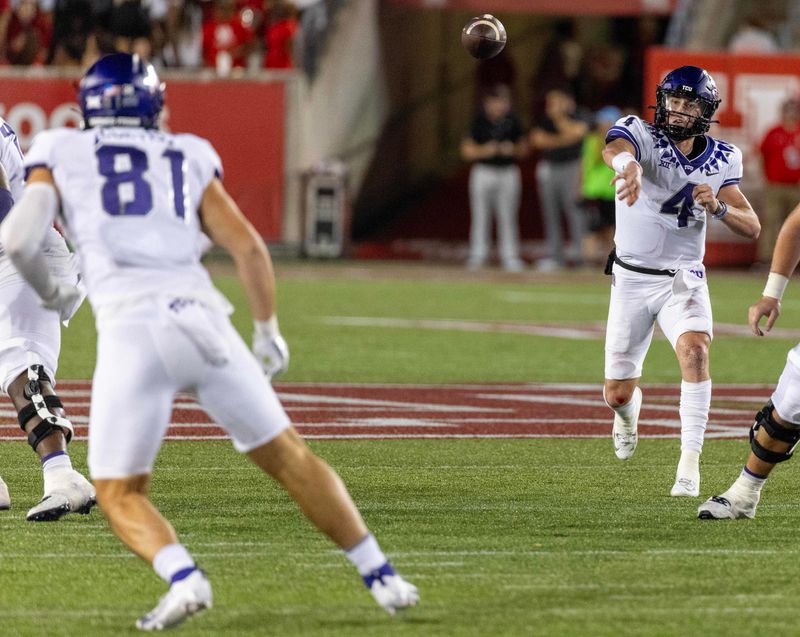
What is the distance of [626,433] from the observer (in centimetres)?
898

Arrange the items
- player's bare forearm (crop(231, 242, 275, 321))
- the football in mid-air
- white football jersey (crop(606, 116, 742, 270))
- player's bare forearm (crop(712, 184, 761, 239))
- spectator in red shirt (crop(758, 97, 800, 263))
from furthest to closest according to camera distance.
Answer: spectator in red shirt (crop(758, 97, 800, 263)) → the football in mid-air → white football jersey (crop(606, 116, 742, 270)) → player's bare forearm (crop(712, 184, 761, 239)) → player's bare forearm (crop(231, 242, 275, 321))

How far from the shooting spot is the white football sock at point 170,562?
5.22 m

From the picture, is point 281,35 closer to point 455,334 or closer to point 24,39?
point 24,39

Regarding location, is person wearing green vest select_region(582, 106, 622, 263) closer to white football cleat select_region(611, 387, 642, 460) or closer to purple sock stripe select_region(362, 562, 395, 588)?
white football cleat select_region(611, 387, 642, 460)

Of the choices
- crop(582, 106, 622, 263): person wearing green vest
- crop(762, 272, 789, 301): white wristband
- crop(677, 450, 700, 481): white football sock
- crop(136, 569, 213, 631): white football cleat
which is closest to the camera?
crop(136, 569, 213, 631): white football cleat

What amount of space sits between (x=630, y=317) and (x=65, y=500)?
295cm

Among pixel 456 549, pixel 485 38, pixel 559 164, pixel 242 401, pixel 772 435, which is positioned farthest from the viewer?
pixel 559 164

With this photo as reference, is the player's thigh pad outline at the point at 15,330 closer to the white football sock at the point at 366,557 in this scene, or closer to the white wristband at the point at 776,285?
the white football sock at the point at 366,557

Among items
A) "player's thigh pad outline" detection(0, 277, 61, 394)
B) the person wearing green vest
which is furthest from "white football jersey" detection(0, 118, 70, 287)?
the person wearing green vest

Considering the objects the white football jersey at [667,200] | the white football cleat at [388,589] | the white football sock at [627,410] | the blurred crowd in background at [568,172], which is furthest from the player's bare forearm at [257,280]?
the blurred crowd in background at [568,172]

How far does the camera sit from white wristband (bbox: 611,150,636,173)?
796cm

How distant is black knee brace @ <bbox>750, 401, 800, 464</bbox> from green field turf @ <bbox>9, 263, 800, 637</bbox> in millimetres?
295

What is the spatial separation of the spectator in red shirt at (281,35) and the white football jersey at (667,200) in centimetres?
1562

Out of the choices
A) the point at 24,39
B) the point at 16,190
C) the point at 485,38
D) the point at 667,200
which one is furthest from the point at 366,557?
the point at 24,39
